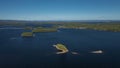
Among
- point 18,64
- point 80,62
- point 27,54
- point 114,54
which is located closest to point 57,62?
point 80,62

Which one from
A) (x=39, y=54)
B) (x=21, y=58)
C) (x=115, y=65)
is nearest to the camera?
(x=115, y=65)

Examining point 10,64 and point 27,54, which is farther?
point 27,54

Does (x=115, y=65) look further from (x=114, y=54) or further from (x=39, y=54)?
(x=39, y=54)

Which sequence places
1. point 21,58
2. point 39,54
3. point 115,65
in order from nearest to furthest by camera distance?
point 115,65 → point 21,58 → point 39,54

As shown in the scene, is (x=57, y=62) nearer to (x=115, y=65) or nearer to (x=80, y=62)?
(x=80, y=62)

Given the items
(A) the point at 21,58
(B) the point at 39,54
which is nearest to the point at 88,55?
(B) the point at 39,54

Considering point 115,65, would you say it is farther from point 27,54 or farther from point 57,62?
point 27,54

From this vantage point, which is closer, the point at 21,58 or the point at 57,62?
the point at 57,62
